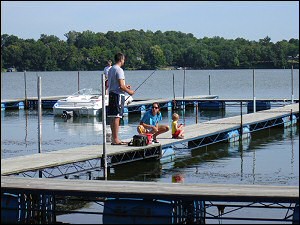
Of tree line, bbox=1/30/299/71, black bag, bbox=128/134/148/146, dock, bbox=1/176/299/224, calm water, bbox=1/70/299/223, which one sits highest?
tree line, bbox=1/30/299/71

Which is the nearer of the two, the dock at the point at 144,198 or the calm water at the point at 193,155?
the dock at the point at 144,198

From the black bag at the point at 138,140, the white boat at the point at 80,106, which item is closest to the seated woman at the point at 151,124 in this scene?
the black bag at the point at 138,140

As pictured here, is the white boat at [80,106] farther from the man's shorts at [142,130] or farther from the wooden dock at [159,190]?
the wooden dock at [159,190]

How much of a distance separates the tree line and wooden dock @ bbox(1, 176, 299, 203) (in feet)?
106

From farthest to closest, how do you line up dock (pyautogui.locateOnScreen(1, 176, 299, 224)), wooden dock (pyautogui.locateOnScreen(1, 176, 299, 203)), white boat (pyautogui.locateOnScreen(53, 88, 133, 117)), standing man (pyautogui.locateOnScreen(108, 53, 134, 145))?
white boat (pyautogui.locateOnScreen(53, 88, 133, 117))
standing man (pyautogui.locateOnScreen(108, 53, 134, 145))
dock (pyautogui.locateOnScreen(1, 176, 299, 224))
wooden dock (pyautogui.locateOnScreen(1, 176, 299, 203))

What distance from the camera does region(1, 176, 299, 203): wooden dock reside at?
10188 millimetres

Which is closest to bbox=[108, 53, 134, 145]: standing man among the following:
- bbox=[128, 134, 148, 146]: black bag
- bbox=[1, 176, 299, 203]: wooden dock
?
bbox=[128, 134, 148, 146]: black bag

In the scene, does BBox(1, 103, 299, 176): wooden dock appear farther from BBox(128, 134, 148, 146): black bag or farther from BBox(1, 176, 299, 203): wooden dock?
BBox(1, 176, 299, 203): wooden dock

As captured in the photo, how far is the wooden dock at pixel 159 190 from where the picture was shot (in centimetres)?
Answer: 1019

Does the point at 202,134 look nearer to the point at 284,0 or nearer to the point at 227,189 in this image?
the point at 227,189

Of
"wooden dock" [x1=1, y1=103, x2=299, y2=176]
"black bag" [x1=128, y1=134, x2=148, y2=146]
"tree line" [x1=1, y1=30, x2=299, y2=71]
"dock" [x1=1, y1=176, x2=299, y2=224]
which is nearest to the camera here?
"dock" [x1=1, y1=176, x2=299, y2=224]

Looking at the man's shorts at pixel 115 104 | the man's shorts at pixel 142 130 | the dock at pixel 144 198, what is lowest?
the dock at pixel 144 198

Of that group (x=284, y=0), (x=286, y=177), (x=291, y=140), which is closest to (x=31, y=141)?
(x=291, y=140)

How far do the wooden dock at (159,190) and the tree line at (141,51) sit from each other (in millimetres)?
32325
